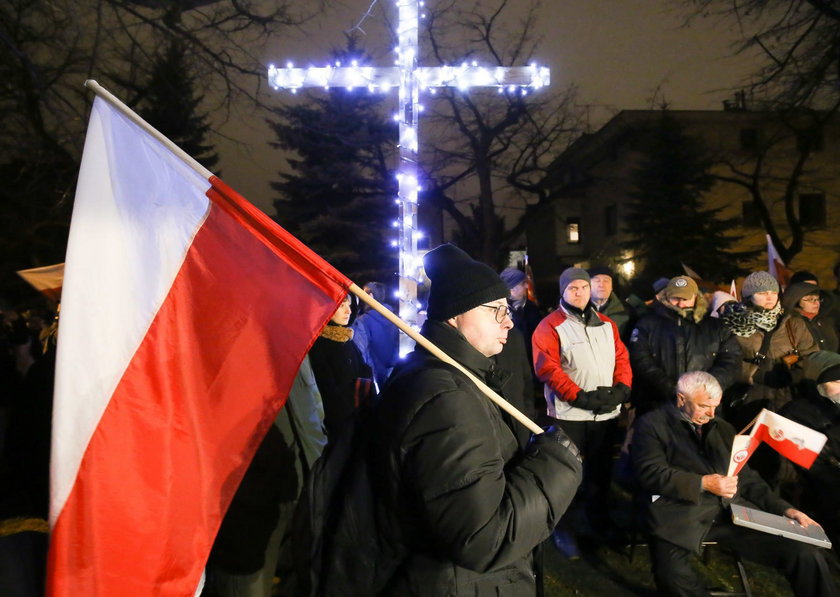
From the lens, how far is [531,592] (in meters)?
2.12

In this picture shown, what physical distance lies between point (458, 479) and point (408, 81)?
396 cm

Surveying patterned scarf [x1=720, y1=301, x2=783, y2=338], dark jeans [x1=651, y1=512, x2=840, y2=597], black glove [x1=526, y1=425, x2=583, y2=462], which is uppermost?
patterned scarf [x1=720, y1=301, x2=783, y2=338]

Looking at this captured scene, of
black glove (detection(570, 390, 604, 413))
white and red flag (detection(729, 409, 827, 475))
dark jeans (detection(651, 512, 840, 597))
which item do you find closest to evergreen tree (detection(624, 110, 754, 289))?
black glove (detection(570, 390, 604, 413))

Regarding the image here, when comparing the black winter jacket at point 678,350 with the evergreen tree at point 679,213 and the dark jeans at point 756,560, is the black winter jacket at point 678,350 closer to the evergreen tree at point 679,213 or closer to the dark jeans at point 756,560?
the dark jeans at point 756,560

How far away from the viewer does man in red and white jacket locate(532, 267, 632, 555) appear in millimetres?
5008

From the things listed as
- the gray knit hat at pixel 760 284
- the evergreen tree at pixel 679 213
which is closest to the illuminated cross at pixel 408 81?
the gray knit hat at pixel 760 284

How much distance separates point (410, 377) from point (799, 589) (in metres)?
3.19

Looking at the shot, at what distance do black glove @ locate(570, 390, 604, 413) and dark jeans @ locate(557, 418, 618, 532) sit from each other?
0.73 ft

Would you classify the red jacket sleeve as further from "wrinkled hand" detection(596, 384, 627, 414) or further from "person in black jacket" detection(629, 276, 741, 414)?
"person in black jacket" detection(629, 276, 741, 414)

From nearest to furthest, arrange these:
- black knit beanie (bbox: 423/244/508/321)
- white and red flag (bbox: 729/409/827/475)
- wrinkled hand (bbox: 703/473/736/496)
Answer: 1. black knit beanie (bbox: 423/244/508/321)
2. wrinkled hand (bbox: 703/473/736/496)
3. white and red flag (bbox: 729/409/827/475)

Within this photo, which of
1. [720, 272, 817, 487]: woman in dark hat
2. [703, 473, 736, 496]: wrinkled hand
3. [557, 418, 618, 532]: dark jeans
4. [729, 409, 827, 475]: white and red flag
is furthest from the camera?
[720, 272, 817, 487]: woman in dark hat

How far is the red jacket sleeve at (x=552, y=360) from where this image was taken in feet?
16.3

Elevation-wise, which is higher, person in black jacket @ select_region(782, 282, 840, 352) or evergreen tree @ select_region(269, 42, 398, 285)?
evergreen tree @ select_region(269, 42, 398, 285)

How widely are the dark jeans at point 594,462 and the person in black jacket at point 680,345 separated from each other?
0.63m
